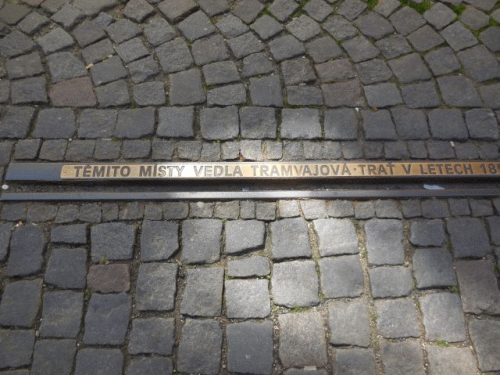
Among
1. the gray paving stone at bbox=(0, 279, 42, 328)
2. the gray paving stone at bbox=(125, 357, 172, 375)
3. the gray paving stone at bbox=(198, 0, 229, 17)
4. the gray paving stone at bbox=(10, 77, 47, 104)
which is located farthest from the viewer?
the gray paving stone at bbox=(198, 0, 229, 17)

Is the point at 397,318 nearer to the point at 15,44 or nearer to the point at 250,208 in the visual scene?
the point at 250,208

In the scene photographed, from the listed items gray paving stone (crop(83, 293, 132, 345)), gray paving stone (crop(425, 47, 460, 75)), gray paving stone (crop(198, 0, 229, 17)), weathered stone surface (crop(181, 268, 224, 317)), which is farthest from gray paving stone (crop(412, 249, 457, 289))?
gray paving stone (crop(198, 0, 229, 17))

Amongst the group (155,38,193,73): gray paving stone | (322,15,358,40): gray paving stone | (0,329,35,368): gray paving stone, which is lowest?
(0,329,35,368): gray paving stone

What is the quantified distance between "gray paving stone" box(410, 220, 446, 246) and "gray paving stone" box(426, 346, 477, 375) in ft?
2.03

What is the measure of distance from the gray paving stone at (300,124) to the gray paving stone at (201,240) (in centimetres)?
82

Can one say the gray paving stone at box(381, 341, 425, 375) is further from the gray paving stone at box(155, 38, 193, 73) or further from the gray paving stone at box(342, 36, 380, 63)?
the gray paving stone at box(155, 38, 193, 73)

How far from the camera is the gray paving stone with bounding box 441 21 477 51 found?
364cm

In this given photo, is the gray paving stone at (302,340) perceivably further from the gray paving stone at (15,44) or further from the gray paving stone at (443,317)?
the gray paving stone at (15,44)

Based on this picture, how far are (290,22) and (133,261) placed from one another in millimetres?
2228

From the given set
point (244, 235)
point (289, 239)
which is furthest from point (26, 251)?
point (289, 239)

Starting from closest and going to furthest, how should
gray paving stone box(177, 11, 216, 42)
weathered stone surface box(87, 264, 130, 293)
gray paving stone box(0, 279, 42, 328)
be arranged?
gray paving stone box(0, 279, 42, 328), weathered stone surface box(87, 264, 130, 293), gray paving stone box(177, 11, 216, 42)

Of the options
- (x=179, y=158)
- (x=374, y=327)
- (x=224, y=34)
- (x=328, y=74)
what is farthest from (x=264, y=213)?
(x=224, y=34)

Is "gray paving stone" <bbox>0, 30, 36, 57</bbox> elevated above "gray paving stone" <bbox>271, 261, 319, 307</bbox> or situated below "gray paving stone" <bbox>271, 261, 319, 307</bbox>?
above

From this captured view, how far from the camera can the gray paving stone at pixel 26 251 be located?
2.71 meters
